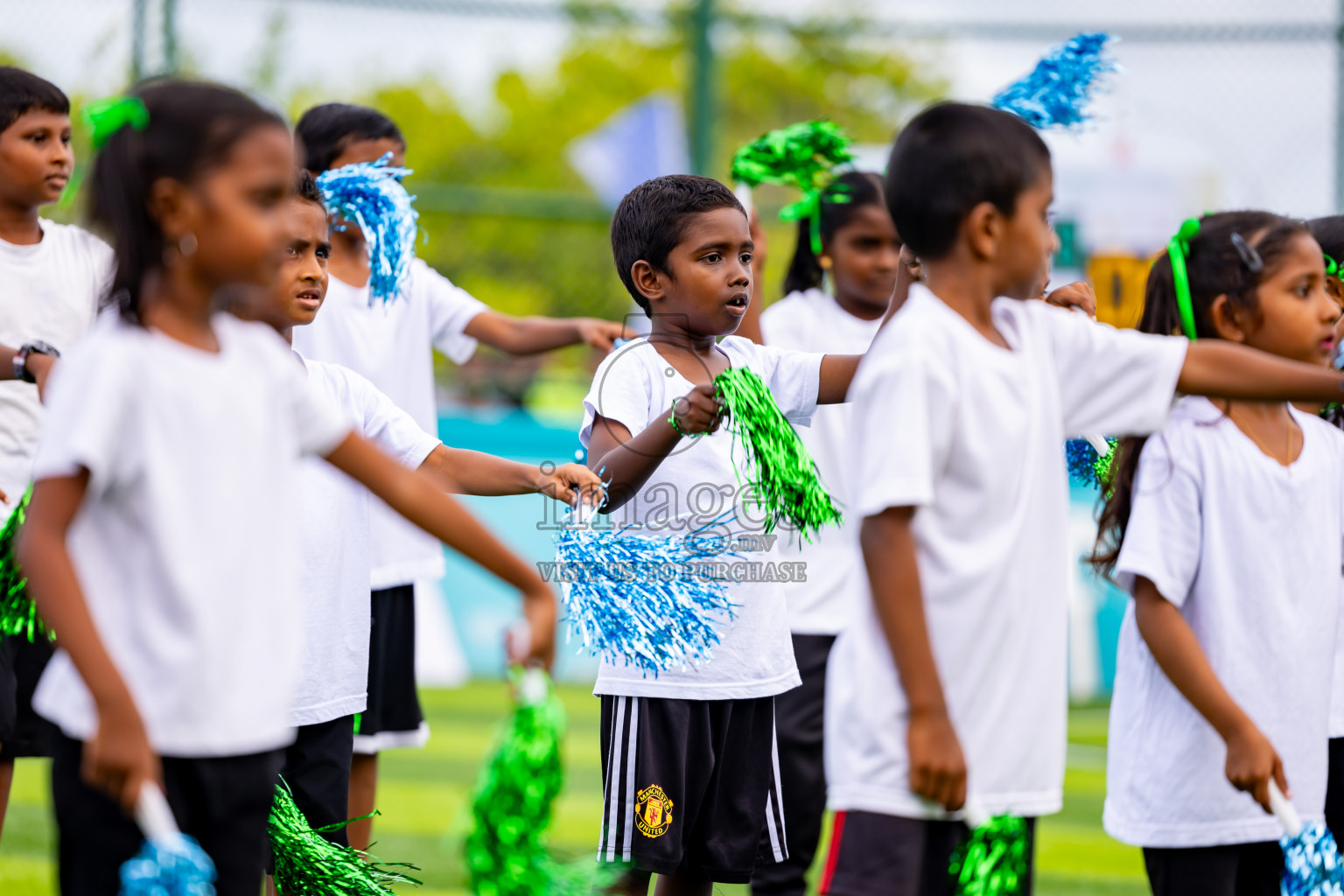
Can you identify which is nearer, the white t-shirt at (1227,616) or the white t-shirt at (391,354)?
the white t-shirt at (1227,616)

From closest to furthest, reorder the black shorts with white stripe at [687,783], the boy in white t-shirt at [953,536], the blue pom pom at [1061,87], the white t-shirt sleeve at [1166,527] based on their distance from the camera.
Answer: the boy in white t-shirt at [953,536], the white t-shirt sleeve at [1166,527], the black shorts with white stripe at [687,783], the blue pom pom at [1061,87]

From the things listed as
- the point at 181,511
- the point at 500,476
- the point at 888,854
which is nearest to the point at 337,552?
the point at 500,476

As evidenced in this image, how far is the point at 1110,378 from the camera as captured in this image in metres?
2.52

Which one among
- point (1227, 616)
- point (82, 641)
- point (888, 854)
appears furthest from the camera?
point (1227, 616)

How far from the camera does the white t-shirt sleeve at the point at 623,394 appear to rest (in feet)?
10.7

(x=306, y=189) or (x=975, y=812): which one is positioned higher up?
(x=306, y=189)

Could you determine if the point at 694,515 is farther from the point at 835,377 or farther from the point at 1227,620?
the point at 1227,620

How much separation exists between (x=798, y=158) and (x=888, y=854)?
2769 mm

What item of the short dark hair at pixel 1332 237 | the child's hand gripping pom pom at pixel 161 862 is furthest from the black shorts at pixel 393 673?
the short dark hair at pixel 1332 237

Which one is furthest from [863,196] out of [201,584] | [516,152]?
[516,152]

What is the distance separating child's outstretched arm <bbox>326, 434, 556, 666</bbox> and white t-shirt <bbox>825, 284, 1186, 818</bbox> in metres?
0.49

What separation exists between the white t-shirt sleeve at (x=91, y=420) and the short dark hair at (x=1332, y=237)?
273cm

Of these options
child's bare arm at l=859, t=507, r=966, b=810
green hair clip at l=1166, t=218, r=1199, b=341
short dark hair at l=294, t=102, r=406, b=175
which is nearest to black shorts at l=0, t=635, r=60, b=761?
short dark hair at l=294, t=102, r=406, b=175

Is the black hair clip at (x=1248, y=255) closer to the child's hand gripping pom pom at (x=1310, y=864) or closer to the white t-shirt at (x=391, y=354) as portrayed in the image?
the child's hand gripping pom pom at (x=1310, y=864)
